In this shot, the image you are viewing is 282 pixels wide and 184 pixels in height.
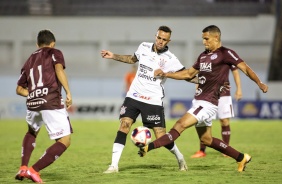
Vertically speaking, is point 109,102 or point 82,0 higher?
point 82,0

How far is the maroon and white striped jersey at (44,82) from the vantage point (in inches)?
346

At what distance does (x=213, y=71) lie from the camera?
992cm

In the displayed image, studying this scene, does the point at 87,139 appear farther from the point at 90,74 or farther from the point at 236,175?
the point at 90,74

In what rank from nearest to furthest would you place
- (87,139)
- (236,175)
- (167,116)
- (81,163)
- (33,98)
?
1. (33,98)
2. (236,175)
3. (81,163)
4. (87,139)
5. (167,116)

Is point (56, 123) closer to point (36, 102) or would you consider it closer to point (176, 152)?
point (36, 102)

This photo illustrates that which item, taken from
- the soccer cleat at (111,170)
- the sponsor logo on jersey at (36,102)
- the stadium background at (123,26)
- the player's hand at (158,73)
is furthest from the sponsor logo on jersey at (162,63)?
the stadium background at (123,26)

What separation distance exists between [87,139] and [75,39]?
20.1 m

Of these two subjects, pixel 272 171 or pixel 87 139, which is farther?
pixel 87 139

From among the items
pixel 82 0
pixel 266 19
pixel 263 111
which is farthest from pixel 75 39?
pixel 263 111

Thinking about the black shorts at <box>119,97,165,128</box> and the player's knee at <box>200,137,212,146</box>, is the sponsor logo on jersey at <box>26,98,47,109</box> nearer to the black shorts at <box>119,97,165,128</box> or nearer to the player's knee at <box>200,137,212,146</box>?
the black shorts at <box>119,97,165,128</box>

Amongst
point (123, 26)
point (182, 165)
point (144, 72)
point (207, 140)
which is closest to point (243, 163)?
point (207, 140)

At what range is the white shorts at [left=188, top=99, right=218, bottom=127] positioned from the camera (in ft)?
32.1

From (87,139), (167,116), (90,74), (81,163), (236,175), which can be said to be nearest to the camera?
(236,175)

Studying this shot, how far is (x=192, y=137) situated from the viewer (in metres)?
18.3
